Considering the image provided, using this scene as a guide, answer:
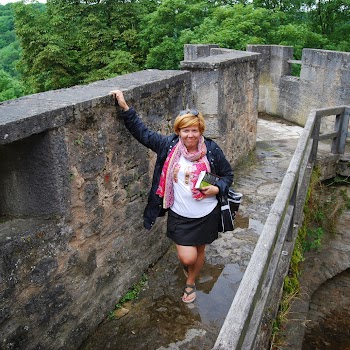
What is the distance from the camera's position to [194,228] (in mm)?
3383

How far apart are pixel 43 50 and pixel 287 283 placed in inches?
738

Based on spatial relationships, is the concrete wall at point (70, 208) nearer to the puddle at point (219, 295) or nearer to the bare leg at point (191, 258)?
the bare leg at point (191, 258)

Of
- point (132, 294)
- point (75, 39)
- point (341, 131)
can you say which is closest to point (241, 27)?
point (341, 131)

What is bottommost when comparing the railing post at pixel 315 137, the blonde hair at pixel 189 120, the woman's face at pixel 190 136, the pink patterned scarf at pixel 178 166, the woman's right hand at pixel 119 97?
the railing post at pixel 315 137

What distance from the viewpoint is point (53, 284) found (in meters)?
2.88

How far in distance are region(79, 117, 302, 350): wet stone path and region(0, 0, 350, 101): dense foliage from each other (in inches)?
368

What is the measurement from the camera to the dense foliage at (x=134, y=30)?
13461mm

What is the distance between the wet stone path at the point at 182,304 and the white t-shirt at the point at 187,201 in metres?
0.85

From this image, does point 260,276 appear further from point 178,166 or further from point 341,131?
point 341,131

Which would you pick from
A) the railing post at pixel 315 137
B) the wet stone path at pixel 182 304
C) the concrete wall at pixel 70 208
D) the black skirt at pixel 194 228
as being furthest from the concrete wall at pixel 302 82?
the black skirt at pixel 194 228

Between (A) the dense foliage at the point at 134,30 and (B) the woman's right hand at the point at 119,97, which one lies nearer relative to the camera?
(B) the woman's right hand at the point at 119,97

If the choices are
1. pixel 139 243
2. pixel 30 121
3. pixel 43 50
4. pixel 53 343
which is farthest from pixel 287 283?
pixel 43 50

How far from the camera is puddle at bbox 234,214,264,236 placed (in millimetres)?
5100

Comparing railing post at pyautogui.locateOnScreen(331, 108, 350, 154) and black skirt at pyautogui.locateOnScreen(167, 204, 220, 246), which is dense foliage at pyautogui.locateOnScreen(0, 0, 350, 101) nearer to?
railing post at pyautogui.locateOnScreen(331, 108, 350, 154)
